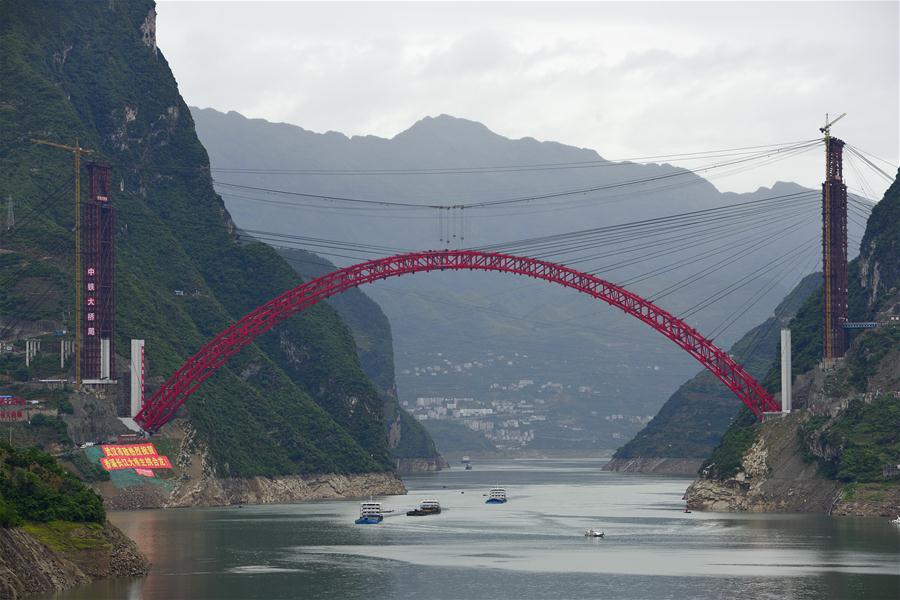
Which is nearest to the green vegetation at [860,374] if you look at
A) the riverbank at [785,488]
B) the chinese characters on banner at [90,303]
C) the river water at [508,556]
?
the riverbank at [785,488]

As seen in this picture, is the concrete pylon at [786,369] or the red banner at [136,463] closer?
the red banner at [136,463]

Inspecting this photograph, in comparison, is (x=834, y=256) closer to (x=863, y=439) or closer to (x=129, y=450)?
(x=863, y=439)

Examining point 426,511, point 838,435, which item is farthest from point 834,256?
point 426,511

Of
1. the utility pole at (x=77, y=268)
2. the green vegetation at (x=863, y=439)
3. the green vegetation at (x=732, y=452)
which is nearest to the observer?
the green vegetation at (x=863, y=439)

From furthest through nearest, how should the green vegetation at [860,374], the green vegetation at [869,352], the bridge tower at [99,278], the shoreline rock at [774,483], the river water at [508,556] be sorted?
1. the bridge tower at [99,278]
2. the green vegetation at [869,352]
3. the shoreline rock at [774,483]
4. the green vegetation at [860,374]
5. the river water at [508,556]

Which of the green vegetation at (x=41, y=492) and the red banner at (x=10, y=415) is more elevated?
the red banner at (x=10, y=415)

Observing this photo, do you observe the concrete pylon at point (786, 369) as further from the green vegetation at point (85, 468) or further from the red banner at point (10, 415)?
the red banner at point (10, 415)

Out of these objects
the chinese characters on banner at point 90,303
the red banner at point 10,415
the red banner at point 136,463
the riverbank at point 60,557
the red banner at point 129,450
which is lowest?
the riverbank at point 60,557

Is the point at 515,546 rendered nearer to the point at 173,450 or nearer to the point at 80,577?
the point at 80,577
